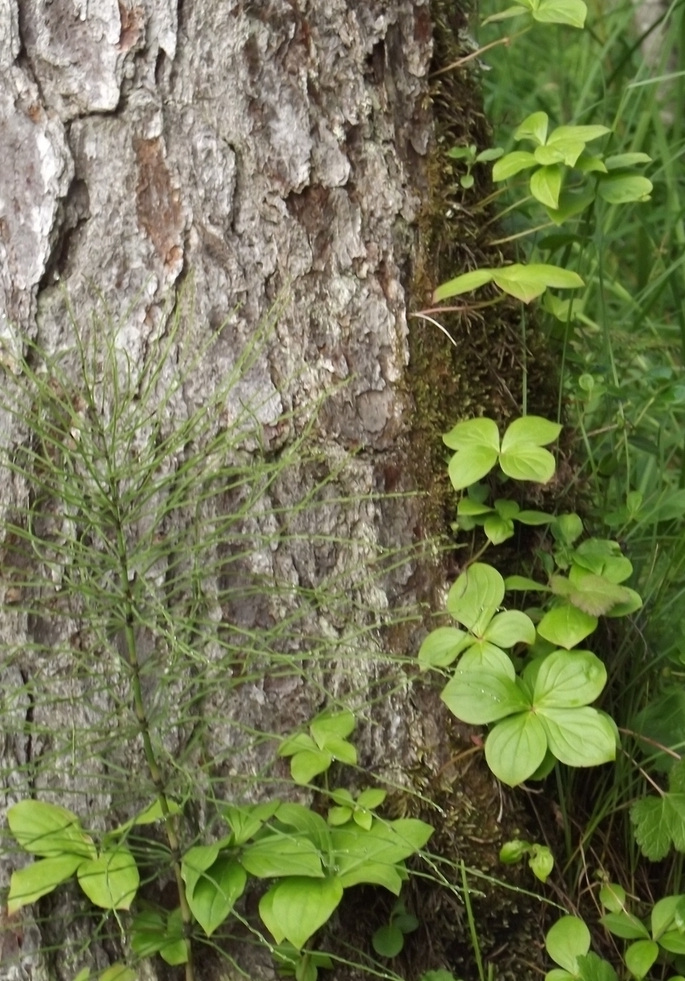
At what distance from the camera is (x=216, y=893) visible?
1.19 meters

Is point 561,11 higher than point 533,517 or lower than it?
higher

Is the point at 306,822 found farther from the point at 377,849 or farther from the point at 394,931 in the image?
the point at 394,931

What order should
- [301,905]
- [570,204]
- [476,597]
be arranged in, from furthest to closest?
[570,204]
[476,597]
[301,905]

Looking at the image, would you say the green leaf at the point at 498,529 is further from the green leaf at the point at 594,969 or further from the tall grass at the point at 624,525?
the green leaf at the point at 594,969

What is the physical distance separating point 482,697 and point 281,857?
0.35 metres

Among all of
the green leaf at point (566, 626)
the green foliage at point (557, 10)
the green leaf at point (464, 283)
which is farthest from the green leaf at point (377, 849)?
the green foliage at point (557, 10)

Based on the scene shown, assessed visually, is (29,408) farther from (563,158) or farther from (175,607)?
(563,158)

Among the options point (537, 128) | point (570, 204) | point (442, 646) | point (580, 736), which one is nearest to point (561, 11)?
point (537, 128)

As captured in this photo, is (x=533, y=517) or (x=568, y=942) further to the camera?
(x=533, y=517)

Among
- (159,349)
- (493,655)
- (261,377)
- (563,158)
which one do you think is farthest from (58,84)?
(493,655)

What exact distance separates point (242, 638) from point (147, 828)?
11.8 inches

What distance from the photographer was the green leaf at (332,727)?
1.33 metres

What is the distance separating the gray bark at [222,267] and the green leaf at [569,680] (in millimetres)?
227

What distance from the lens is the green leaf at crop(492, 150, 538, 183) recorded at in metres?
1.44
